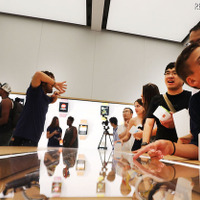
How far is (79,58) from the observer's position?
3.96 meters

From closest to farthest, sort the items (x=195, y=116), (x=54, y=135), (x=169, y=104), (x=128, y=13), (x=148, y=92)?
(x=195, y=116) → (x=169, y=104) → (x=148, y=92) → (x=54, y=135) → (x=128, y=13)

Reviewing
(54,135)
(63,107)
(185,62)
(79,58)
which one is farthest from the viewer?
(79,58)

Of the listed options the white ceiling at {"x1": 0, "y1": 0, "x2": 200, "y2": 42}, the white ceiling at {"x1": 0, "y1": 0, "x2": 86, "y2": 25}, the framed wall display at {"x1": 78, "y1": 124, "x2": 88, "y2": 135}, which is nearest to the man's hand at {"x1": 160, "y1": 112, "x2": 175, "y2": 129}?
the framed wall display at {"x1": 78, "y1": 124, "x2": 88, "y2": 135}

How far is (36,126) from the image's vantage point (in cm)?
132

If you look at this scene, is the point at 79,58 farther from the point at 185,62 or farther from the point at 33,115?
the point at 185,62

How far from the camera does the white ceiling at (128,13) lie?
3.31m

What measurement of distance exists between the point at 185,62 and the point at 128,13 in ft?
10.5

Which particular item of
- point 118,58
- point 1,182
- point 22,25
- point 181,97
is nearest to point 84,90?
point 118,58

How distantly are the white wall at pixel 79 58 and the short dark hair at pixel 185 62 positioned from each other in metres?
3.03

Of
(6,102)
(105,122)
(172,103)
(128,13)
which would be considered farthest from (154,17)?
(6,102)

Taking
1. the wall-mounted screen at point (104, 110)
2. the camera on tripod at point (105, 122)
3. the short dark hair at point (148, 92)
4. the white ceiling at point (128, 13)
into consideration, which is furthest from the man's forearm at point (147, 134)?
the white ceiling at point (128, 13)

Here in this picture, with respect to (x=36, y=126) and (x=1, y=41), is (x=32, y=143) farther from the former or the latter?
(x=1, y=41)

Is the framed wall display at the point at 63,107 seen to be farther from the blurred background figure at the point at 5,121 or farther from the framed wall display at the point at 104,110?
the blurred background figure at the point at 5,121

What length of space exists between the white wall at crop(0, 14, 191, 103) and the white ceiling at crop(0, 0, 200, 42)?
23 cm
